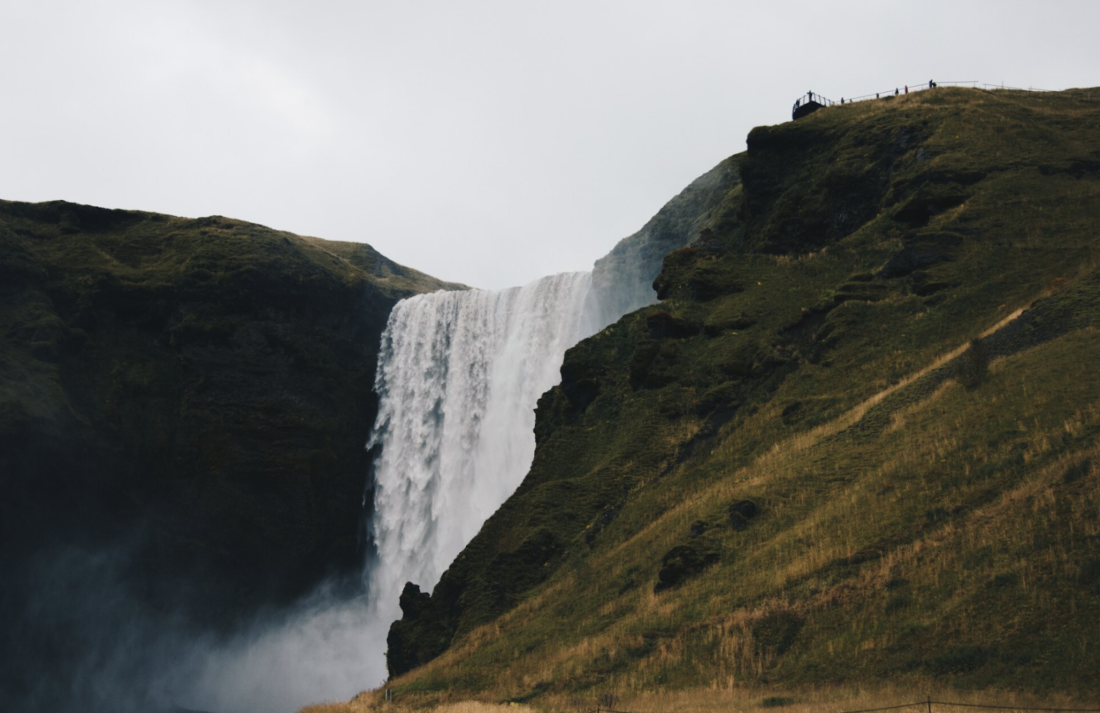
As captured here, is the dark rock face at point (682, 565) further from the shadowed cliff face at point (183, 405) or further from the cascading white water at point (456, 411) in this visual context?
the shadowed cliff face at point (183, 405)

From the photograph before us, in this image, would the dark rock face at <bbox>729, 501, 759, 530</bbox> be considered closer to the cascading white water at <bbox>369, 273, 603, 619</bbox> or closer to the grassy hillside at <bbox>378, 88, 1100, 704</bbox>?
the grassy hillside at <bbox>378, 88, 1100, 704</bbox>

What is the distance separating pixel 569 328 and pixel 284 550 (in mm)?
23260

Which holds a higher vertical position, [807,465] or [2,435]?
[2,435]

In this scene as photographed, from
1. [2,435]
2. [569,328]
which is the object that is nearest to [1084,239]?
[569,328]

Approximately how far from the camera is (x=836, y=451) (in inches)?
994

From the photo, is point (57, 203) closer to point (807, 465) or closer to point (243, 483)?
point (243, 483)

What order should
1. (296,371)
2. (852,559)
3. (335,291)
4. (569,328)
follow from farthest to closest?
(335,291), (296,371), (569,328), (852,559)

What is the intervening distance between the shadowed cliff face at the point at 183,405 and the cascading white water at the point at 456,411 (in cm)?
321

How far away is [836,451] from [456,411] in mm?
35483

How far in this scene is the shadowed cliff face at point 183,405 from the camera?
50562 mm

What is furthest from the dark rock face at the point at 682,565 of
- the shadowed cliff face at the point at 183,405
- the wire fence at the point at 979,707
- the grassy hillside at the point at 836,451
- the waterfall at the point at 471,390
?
the shadowed cliff face at the point at 183,405

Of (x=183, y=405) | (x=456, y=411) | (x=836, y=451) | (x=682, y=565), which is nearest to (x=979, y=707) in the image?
(x=682, y=565)

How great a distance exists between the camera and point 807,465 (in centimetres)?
2528

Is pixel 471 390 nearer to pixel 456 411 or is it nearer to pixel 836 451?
pixel 456 411
